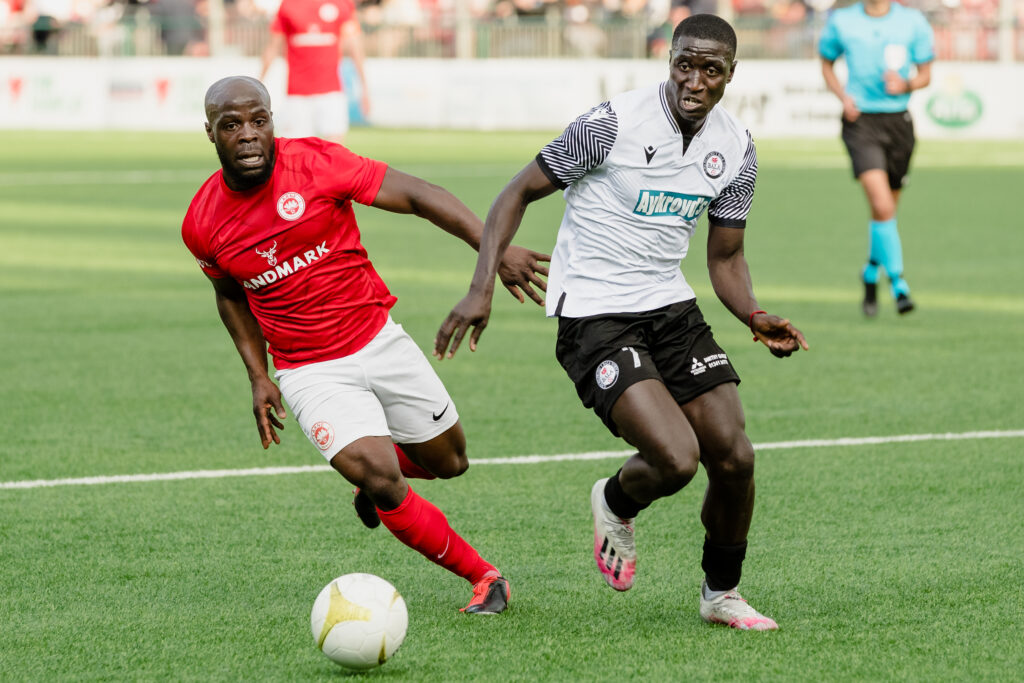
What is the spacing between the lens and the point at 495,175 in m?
22.0

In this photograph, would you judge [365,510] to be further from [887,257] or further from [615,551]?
[887,257]

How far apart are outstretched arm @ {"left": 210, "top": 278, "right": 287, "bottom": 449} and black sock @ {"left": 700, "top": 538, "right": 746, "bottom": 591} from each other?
4.79 ft

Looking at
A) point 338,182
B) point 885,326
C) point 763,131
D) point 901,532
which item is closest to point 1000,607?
point 901,532

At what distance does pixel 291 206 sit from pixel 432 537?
1.15 metres

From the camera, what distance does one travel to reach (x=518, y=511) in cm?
629

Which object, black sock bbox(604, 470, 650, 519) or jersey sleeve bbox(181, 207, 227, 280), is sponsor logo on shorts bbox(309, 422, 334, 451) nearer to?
jersey sleeve bbox(181, 207, 227, 280)

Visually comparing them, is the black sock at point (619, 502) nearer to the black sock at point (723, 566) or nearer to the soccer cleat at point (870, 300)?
the black sock at point (723, 566)

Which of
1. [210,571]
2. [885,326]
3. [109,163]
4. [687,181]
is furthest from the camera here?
[109,163]

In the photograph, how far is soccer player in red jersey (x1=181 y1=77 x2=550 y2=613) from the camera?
197 inches

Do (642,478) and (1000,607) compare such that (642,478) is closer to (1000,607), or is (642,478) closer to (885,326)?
(1000,607)

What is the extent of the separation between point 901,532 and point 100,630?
2901 mm

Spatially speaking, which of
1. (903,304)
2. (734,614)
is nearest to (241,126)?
(734,614)

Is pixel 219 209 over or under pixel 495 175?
over

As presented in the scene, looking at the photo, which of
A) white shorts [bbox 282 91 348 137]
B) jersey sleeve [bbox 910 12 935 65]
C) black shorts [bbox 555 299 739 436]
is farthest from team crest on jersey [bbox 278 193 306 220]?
white shorts [bbox 282 91 348 137]
